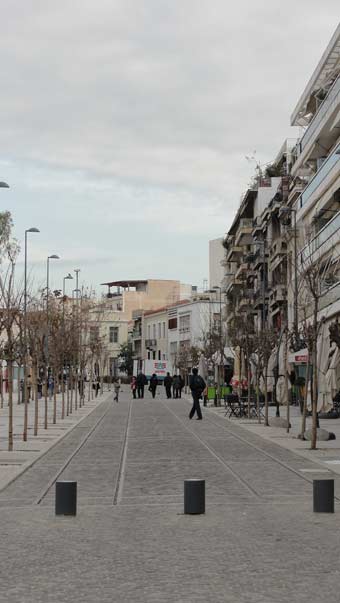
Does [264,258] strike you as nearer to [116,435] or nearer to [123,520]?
[116,435]

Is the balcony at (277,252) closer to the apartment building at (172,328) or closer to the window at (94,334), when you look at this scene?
the window at (94,334)

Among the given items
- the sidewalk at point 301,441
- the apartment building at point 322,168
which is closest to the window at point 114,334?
the apartment building at point 322,168

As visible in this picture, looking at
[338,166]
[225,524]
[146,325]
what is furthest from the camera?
[146,325]

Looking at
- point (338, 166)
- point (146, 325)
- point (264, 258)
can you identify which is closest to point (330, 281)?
point (338, 166)

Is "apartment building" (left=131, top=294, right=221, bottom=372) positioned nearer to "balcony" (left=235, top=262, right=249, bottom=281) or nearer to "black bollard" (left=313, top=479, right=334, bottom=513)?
"balcony" (left=235, top=262, right=249, bottom=281)

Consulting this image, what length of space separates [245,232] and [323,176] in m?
44.1

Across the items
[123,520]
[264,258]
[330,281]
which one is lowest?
[123,520]

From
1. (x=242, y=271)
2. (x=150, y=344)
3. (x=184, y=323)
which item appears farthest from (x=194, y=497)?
(x=150, y=344)

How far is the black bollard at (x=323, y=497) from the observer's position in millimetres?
13281

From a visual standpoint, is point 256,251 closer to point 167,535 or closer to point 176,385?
point 176,385

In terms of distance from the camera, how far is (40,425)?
36.7m

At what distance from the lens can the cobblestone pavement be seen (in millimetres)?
8555

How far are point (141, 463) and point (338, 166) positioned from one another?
29.0 m

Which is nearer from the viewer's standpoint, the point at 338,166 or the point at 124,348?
the point at 338,166
